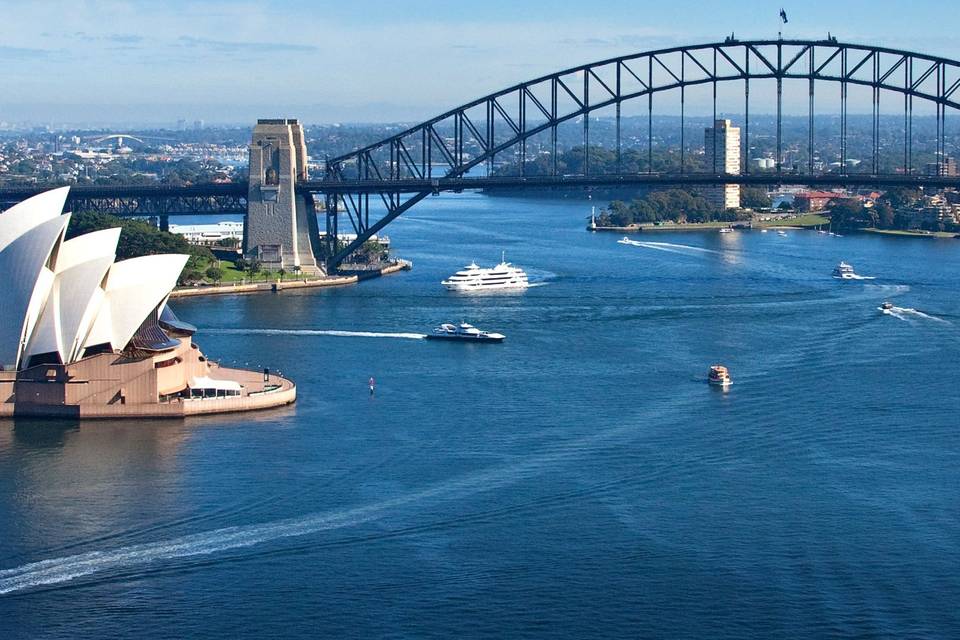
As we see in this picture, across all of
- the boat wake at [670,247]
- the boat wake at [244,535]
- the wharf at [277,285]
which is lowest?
the boat wake at [244,535]

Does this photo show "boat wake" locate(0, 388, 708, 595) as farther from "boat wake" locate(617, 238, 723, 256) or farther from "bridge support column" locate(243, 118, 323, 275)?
"boat wake" locate(617, 238, 723, 256)

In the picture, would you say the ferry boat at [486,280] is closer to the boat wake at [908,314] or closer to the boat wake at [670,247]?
the boat wake at [908,314]

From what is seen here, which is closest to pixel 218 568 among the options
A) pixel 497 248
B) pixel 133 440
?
pixel 133 440

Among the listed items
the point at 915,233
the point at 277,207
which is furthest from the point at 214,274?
the point at 915,233

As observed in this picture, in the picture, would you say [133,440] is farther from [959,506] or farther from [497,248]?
[497,248]

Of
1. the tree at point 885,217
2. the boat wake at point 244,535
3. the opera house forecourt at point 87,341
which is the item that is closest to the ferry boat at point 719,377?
the boat wake at point 244,535

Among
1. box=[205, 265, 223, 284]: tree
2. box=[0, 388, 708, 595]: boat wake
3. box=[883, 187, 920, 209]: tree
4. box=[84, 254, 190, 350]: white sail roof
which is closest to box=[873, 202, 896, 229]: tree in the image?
box=[883, 187, 920, 209]: tree

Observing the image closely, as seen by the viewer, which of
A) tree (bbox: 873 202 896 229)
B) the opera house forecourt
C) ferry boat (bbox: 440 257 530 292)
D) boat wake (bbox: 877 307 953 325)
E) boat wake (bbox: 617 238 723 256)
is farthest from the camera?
tree (bbox: 873 202 896 229)
